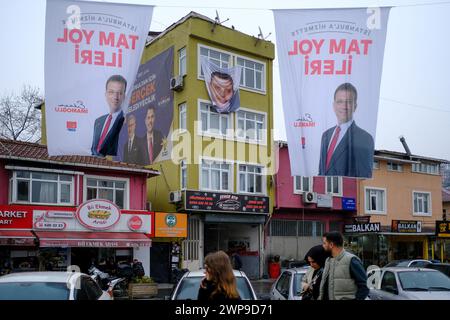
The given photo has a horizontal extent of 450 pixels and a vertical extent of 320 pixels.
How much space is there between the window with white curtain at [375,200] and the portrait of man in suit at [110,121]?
88.4 ft

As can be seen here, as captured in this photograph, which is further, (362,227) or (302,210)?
(302,210)

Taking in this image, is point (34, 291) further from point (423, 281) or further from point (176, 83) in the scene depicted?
point (176, 83)

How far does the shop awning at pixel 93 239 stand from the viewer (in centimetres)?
2064

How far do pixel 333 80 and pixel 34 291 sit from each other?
637 cm

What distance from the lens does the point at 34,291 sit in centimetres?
720

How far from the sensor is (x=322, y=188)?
32719 millimetres

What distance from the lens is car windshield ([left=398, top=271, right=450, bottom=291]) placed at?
1123cm

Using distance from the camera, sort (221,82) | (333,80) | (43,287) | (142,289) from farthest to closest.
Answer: (221,82) → (142,289) → (333,80) → (43,287)

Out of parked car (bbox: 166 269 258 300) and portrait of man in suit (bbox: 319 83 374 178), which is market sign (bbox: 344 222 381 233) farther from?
parked car (bbox: 166 269 258 300)

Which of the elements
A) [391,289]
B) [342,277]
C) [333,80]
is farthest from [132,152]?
[342,277]

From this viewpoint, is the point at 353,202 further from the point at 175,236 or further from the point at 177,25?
the point at 177,25

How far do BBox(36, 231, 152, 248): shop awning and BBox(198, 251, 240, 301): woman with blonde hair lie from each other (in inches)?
670

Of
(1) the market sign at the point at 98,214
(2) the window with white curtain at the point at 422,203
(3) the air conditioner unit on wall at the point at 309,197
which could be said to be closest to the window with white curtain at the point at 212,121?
(3) the air conditioner unit on wall at the point at 309,197
